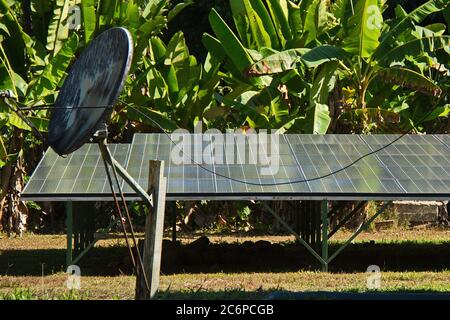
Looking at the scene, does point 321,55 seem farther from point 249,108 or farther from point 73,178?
point 73,178


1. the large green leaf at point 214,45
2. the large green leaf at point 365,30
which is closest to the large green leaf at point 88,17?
the large green leaf at point 214,45

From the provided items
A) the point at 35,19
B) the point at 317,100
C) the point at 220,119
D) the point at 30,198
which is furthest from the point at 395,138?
the point at 35,19

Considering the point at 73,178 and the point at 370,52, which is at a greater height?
the point at 370,52

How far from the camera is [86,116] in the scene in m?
8.08

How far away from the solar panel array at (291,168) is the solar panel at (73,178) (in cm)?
2

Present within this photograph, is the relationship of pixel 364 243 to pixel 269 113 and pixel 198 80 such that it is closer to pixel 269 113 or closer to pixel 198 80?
pixel 269 113

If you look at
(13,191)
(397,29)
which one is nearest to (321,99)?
(397,29)

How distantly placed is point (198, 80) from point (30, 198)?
23.2 ft

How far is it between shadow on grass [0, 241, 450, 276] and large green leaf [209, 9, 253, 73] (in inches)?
143

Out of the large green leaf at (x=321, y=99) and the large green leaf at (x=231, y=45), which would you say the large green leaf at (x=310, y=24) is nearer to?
the large green leaf at (x=321, y=99)

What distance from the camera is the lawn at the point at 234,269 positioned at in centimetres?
1197

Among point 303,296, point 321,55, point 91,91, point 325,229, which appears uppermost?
point 91,91

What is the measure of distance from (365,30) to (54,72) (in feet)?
19.6

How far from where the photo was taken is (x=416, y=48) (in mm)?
17891
